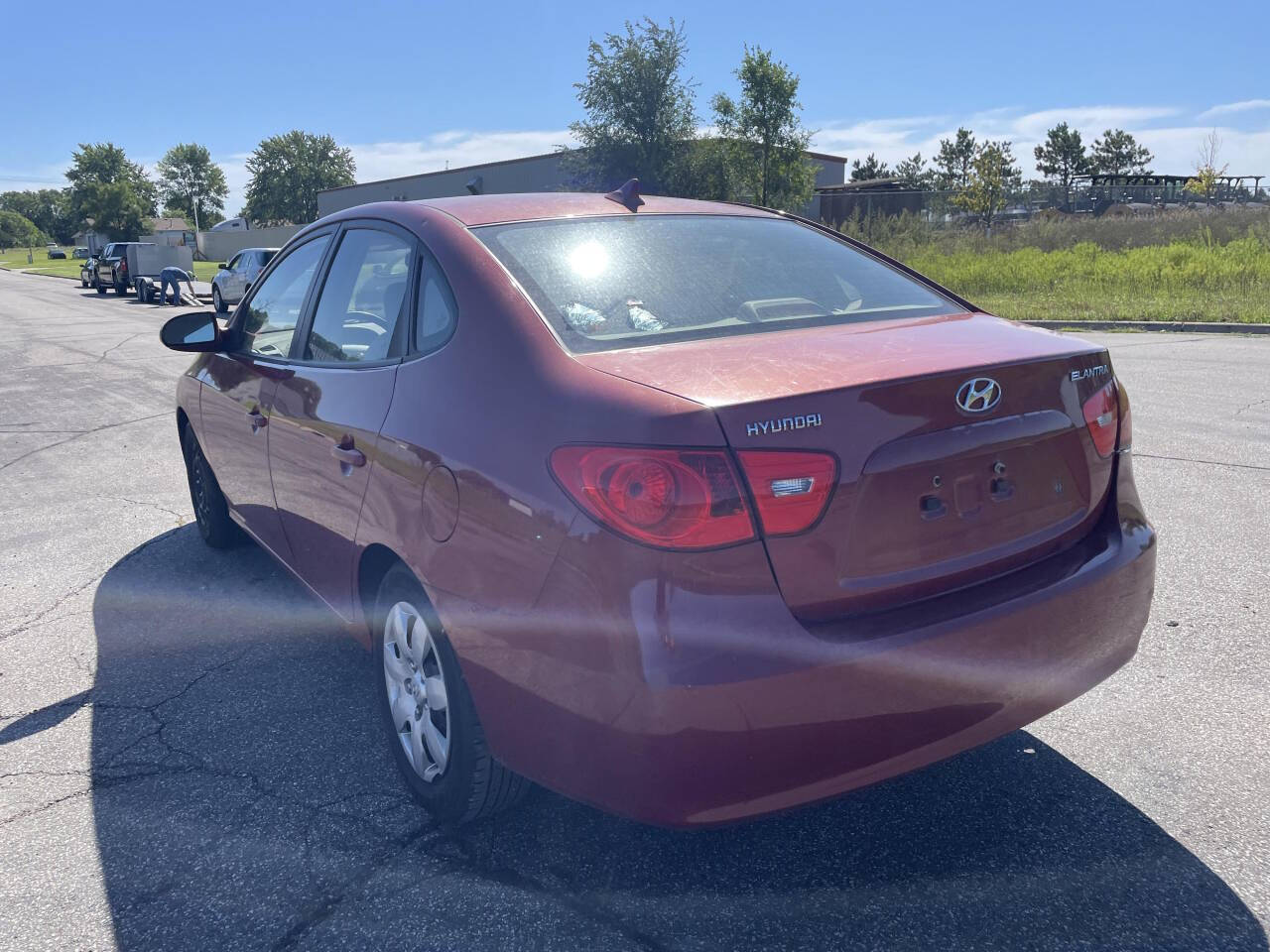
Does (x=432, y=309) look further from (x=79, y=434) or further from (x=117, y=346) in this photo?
(x=117, y=346)

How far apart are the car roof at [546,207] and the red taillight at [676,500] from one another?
1289 millimetres

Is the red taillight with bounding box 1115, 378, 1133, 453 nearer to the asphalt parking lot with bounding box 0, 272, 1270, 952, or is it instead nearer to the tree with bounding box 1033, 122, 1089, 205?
the asphalt parking lot with bounding box 0, 272, 1270, 952

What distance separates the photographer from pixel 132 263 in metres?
36.2

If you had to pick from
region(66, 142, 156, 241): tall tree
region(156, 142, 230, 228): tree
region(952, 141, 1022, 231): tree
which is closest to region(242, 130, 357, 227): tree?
region(66, 142, 156, 241): tall tree

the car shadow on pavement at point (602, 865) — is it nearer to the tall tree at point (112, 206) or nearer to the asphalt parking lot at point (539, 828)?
the asphalt parking lot at point (539, 828)

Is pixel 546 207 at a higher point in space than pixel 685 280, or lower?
higher

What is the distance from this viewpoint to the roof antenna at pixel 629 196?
3.49m

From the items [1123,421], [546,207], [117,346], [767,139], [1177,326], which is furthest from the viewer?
[767,139]

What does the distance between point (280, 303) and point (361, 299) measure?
897 millimetres

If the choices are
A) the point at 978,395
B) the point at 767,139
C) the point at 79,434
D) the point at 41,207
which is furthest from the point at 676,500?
the point at 41,207

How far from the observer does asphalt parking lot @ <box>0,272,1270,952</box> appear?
2.42 m

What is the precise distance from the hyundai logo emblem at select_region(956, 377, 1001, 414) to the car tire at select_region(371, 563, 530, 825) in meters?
1.35

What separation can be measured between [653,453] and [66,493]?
609cm

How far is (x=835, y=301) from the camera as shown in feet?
10.1
